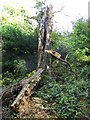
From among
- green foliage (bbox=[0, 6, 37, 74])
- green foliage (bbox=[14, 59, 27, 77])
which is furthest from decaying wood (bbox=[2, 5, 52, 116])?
green foliage (bbox=[0, 6, 37, 74])

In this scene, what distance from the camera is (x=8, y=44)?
27.3ft

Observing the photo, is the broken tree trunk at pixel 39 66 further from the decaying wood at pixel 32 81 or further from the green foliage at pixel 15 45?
the green foliage at pixel 15 45

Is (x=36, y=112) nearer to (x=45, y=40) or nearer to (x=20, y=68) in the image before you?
(x=45, y=40)

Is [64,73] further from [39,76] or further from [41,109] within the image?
[41,109]

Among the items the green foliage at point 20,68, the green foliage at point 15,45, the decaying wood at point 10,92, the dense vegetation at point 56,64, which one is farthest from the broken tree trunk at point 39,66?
the green foliage at point 15,45

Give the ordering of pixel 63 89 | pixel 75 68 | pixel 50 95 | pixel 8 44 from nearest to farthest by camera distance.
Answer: pixel 50 95
pixel 63 89
pixel 75 68
pixel 8 44

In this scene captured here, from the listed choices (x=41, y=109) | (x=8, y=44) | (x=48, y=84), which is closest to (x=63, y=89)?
(x=48, y=84)

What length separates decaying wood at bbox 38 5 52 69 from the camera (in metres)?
6.76

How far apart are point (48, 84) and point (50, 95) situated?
2.26ft

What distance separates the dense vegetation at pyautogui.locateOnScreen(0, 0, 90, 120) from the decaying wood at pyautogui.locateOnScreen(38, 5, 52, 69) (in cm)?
31

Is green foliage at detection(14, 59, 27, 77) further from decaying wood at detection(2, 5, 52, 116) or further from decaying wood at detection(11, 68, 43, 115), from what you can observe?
decaying wood at detection(11, 68, 43, 115)

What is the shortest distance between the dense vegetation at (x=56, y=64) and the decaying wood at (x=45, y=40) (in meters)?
0.31

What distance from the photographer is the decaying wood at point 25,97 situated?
457cm

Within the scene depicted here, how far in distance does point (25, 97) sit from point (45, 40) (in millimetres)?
2600
